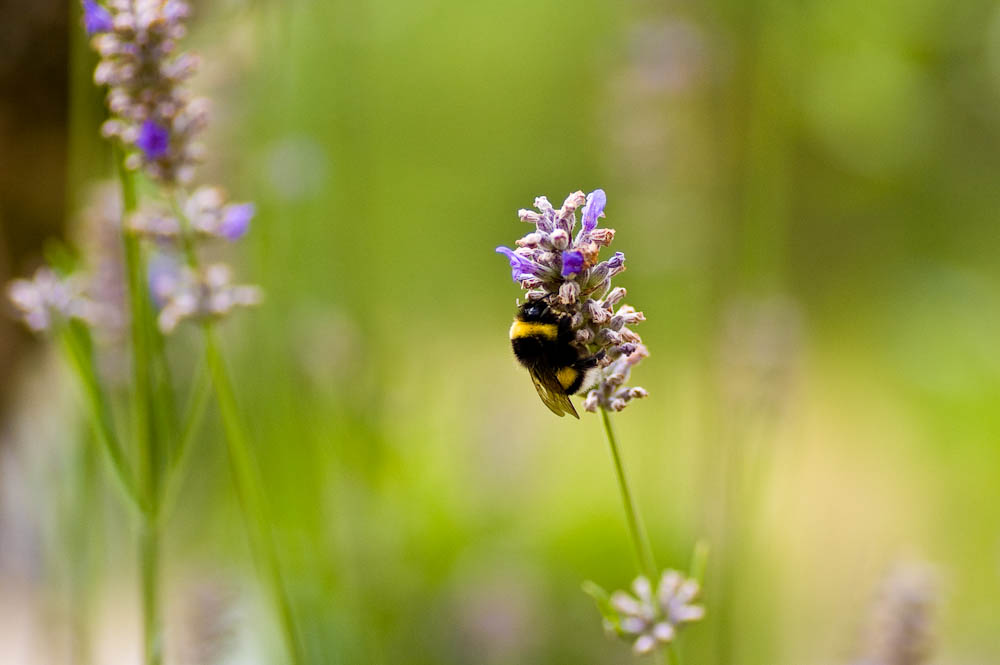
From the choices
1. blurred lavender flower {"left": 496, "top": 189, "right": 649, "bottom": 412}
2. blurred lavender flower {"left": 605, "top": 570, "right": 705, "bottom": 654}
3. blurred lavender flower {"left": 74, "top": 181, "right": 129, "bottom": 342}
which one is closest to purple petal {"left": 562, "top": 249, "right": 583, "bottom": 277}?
blurred lavender flower {"left": 496, "top": 189, "right": 649, "bottom": 412}

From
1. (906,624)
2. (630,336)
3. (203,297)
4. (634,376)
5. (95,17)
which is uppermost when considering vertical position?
(634,376)

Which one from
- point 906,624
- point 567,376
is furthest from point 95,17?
point 906,624

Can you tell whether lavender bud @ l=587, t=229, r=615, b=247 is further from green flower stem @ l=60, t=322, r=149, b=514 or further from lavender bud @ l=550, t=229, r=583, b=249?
green flower stem @ l=60, t=322, r=149, b=514

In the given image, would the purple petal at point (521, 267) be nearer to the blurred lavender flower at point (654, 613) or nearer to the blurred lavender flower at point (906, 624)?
the blurred lavender flower at point (654, 613)

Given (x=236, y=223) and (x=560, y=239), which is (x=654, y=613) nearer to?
(x=560, y=239)

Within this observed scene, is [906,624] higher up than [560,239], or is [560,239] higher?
[560,239]

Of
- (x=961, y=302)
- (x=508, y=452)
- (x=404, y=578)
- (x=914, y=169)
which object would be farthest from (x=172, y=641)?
(x=914, y=169)

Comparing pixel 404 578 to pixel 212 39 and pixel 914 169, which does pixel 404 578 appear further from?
pixel 914 169
